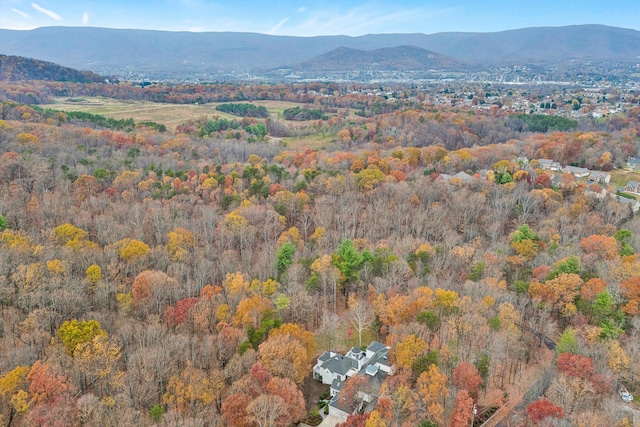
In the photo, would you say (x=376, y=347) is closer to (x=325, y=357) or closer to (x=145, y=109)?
(x=325, y=357)

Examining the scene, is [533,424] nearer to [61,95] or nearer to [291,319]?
[291,319]

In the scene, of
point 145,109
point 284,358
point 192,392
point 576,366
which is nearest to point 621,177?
point 576,366

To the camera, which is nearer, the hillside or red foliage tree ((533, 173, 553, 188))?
red foliage tree ((533, 173, 553, 188))

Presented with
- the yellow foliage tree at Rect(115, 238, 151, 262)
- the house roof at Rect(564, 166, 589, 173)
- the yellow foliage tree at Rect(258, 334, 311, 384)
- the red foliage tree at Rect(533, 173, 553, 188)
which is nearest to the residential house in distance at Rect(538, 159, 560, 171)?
the house roof at Rect(564, 166, 589, 173)

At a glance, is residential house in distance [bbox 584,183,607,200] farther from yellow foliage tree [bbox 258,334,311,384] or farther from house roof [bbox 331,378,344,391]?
yellow foliage tree [bbox 258,334,311,384]

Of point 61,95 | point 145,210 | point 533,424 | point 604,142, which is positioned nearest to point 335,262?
point 533,424

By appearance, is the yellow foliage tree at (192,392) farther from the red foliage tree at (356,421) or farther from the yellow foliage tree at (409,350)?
the yellow foliage tree at (409,350)
